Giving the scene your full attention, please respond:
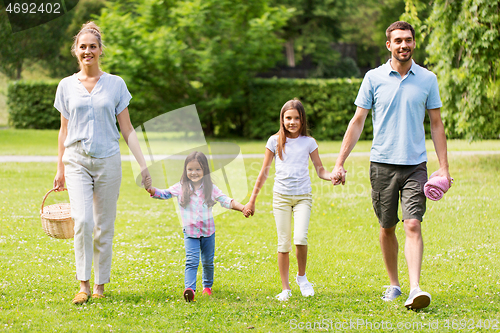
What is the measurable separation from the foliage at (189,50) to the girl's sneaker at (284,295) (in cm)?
1649

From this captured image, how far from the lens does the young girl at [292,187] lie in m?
4.39

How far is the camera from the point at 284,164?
4449 mm

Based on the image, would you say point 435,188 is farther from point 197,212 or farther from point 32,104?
point 32,104

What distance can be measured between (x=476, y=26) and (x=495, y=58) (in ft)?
2.80

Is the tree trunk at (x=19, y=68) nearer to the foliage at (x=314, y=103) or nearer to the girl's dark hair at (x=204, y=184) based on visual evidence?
the foliage at (x=314, y=103)

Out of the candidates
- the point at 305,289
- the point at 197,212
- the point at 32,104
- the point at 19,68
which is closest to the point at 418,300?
the point at 305,289

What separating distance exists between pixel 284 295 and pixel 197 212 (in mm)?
1003

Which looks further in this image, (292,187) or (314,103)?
(314,103)

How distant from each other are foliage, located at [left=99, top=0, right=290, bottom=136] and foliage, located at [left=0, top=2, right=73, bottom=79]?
36.3 feet

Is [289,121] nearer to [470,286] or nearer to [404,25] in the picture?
[404,25]

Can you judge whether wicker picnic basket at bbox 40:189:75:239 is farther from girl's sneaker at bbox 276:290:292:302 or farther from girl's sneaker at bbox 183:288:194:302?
girl's sneaker at bbox 276:290:292:302

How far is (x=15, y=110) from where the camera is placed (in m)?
24.2

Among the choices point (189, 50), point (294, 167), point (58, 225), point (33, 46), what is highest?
point (33, 46)

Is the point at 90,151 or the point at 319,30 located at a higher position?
the point at 319,30
